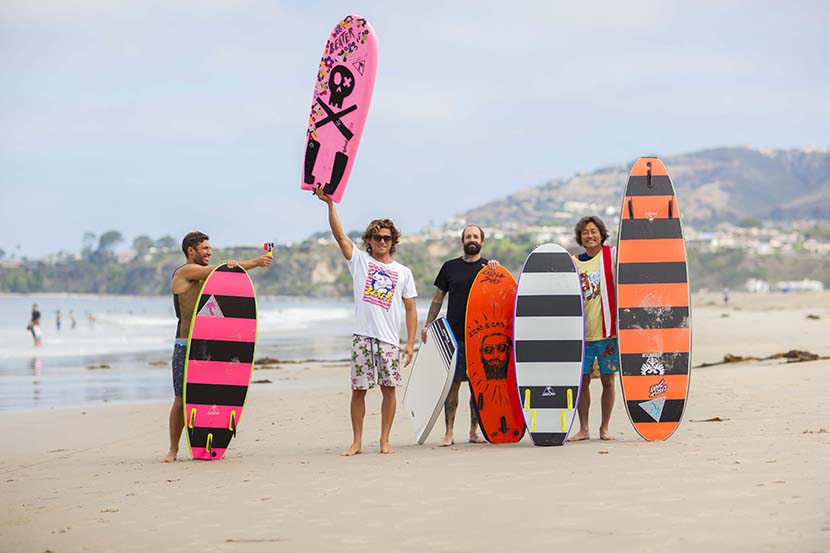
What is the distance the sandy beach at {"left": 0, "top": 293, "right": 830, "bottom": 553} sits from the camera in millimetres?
3939

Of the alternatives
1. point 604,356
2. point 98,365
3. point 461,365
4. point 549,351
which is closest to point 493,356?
point 461,365

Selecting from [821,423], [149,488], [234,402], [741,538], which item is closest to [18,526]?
[149,488]

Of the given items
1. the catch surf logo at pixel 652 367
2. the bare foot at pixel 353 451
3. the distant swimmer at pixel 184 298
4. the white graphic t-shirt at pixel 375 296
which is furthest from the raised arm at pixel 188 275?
the catch surf logo at pixel 652 367

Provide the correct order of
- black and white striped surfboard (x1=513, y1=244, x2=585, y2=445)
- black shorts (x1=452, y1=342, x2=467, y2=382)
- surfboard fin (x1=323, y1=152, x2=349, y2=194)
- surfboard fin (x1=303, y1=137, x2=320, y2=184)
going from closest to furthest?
black and white striped surfboard (x1=513, y1=244, x2=585, y2=445) < black shorts (x1=452, y1=342, x2=467, y2=382) < surfboard fin (x1=323, y1=152, x2=349, y2=194) < surfboard fin (x1=303, y1=137, x2=320, y2=184)

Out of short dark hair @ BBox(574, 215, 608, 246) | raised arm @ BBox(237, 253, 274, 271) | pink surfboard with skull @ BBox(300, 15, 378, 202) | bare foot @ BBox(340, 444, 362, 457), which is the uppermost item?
pink surfboard with skull @ BBox(300, 15, 378, 202)

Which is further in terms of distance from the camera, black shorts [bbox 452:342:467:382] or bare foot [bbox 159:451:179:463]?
black shorts [bbox 452:342:467:382]

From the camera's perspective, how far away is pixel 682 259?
6.62 metres

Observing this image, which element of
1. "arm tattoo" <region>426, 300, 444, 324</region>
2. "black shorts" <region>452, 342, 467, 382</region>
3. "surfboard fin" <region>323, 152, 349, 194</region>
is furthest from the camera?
"surfboard fin" <region>323, 152, 349, 194</region>

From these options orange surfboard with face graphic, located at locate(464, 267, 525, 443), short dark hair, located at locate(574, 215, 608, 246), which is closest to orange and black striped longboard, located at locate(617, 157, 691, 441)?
short dark hair, located at locate(574, 215, 608, 246)

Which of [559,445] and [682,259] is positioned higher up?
[682,259]

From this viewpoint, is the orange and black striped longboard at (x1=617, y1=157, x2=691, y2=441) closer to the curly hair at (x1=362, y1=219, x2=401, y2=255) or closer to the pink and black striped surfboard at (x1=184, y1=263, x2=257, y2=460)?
the curly hair at (x1=362, y1=219, x2=401, y2=255)

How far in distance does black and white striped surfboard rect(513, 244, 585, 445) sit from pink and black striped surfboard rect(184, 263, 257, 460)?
175 centimetres

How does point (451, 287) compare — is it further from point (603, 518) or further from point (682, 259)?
point (603, 518)

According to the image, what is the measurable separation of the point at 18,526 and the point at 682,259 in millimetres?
4341
